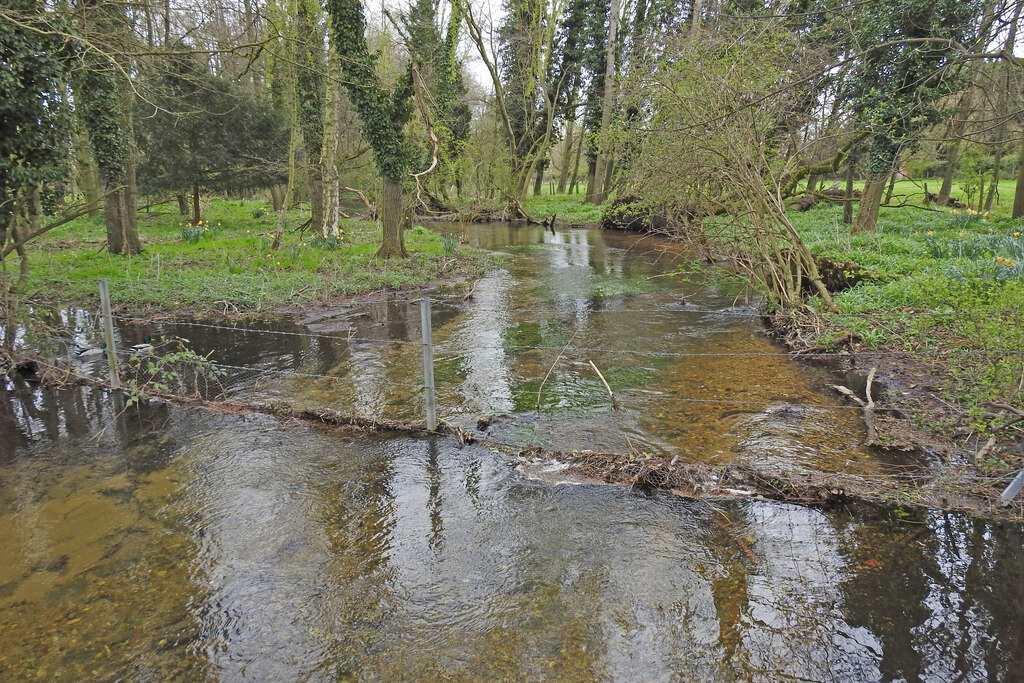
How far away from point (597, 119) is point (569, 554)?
31367 mm

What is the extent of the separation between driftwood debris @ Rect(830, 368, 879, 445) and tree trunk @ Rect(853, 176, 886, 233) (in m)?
10.8

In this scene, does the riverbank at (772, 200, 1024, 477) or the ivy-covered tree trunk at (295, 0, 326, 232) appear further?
the ivy-covered tree trunk at (295, 0, 326, 232)

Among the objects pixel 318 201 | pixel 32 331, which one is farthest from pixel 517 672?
pixel 318 201

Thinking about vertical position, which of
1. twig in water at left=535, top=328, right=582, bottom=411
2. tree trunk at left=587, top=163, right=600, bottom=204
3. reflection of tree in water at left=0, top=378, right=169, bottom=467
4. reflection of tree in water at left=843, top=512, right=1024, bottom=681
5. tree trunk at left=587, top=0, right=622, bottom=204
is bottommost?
reflection of tree in water at left=843, top=512, right=1024, bottom=681

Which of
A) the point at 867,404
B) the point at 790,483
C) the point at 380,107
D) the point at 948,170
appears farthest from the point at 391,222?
the point at 948,170

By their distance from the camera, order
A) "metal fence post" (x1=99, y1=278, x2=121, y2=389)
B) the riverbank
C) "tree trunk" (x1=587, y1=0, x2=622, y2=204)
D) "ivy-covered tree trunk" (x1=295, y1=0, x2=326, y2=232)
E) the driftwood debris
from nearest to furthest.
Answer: the riverbank < the driftwood debris < "metal fence post" (x1=99, y1=278, x2=121, y2=389) < "ivy-covered tree trunk" (x1=295, y1=0, x2=326, y2=232) < "tree trunk" (x1=587, y1=0, x2=622, y2=204)

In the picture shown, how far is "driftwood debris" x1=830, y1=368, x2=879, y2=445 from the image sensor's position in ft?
18.0

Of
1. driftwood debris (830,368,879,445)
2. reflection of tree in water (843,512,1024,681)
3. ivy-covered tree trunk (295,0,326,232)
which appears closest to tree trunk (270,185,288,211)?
ivy-covered tree trunk (295,0,326,232)

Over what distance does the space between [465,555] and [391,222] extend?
11909 mm

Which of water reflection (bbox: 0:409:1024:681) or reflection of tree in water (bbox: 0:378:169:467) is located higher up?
reflection of tree in water (bbox: 0:378:169:467)

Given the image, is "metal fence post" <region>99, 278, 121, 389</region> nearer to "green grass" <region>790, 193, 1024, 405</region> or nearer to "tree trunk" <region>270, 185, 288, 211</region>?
"green grass" <region>790, 193, 1024, 405</region>

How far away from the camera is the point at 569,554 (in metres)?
3.86

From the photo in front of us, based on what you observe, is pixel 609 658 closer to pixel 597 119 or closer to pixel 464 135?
pixel 464 135

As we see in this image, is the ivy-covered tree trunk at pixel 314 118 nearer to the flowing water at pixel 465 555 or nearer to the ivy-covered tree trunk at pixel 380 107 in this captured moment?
the ivy-covered tree trunk at pixel 380 107
